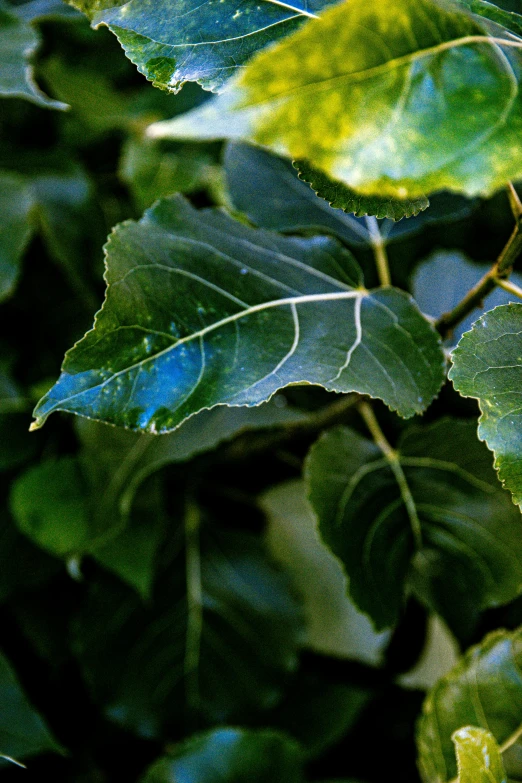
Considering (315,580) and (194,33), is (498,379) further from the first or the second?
(315,580)

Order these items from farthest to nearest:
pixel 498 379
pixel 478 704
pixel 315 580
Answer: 1. pixel 315 580
2. pixel 478 704
3. pixel 498 379

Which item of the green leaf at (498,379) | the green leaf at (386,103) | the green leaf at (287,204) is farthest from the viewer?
the green leaf at (287,204)

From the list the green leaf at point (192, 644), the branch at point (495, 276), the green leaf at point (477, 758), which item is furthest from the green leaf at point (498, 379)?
the green leaf at point (192, 644)

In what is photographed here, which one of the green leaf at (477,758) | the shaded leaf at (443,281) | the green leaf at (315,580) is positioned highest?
the shaded leaf at (443,281)

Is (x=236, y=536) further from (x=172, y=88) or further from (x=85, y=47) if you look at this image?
(x=85, y=47)

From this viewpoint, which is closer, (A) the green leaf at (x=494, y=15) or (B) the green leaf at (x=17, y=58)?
(A) the green leaf at (x=494, y=15)

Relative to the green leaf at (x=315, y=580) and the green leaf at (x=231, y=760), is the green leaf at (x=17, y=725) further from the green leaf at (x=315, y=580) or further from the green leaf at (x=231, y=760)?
the green leaf at (x=315, y=580)

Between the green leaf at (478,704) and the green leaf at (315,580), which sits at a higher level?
the green leaf at (478,704)

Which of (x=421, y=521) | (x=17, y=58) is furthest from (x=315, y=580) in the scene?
(x=17, y=58)
